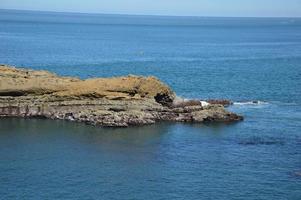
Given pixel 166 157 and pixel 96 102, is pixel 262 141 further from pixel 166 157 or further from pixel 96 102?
pixel 96 102

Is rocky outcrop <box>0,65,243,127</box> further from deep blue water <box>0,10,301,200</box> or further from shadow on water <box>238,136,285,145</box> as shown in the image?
shadow on water <box>238,136,285,145</box>

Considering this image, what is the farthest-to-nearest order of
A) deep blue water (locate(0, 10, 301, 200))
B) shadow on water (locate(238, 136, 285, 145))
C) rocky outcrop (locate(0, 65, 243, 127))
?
rocky outcrop (locate(0, 65, 243, 127)) < shadow on water (locate(238, 136, 285, 145)) < deep blue water (locate(0, 10, 301, 200))

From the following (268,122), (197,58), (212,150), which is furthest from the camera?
(197,58)

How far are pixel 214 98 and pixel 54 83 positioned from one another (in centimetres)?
3196

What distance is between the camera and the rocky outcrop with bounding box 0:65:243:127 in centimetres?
8550

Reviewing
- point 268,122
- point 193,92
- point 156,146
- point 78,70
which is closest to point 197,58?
point 78,70

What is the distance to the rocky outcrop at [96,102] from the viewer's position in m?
85.5

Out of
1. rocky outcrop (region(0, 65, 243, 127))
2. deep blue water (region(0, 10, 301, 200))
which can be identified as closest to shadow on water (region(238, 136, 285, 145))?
deep blue water (region(0, 10, 301, 200))

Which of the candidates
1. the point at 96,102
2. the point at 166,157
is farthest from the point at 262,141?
the point at 96,102

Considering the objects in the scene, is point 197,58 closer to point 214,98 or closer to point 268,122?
point 214,98

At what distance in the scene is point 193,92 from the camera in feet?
374

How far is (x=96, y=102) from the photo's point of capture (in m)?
87.2

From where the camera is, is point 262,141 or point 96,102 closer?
point 262,141

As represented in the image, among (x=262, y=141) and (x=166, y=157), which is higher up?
(x=262, y=141)
